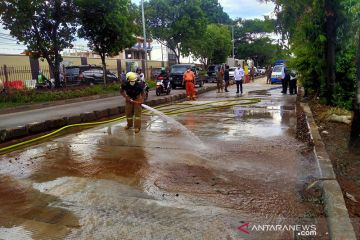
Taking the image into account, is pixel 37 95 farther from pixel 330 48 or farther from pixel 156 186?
pixel 156 186

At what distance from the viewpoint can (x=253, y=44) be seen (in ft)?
249

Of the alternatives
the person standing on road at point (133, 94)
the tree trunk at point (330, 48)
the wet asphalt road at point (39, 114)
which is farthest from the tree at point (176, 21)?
the person standing on road at point (133, 94)

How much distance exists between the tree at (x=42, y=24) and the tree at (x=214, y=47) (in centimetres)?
2532

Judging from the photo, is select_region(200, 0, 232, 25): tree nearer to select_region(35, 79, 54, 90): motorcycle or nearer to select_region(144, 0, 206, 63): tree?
select_region(144, 0, 206, 63): tree

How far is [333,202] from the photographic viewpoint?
444cm

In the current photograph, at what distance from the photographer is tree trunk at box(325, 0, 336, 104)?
12.8m

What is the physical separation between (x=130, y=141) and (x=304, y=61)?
38.2 ft

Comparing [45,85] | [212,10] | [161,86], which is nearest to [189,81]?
[161,86]

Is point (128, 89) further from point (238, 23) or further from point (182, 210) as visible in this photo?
point (238, 23)

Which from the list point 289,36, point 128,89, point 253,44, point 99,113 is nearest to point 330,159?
point 128,89

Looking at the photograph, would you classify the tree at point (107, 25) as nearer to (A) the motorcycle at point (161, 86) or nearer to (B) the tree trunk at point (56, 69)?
(B) the tree trunk at point (56, 69)

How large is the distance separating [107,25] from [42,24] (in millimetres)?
4591

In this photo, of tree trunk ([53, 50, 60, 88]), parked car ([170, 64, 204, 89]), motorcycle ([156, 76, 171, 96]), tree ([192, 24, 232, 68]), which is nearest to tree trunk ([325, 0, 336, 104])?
motorcycle ([156, 76, 171, 96])

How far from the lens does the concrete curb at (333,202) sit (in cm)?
377
